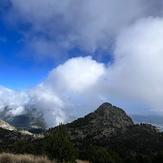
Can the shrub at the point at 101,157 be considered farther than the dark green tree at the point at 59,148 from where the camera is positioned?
Yes

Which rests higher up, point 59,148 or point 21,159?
point 59,148

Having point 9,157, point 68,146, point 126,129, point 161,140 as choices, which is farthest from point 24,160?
point 126,129

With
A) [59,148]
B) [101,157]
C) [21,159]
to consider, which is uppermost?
[101,157]

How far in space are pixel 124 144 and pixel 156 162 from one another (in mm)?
109373

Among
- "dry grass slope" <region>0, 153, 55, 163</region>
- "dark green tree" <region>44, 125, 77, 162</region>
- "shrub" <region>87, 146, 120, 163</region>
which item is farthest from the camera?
"shrub" <region>87, 146, 120, 163</region>

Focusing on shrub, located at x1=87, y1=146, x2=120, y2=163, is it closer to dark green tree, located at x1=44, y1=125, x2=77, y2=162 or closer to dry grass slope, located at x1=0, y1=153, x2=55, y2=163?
dark green tree, located at x1=44, y1=125, x2=77, y2=162

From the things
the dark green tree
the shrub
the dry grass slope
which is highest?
the shrub

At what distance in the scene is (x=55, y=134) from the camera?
87.5 ft

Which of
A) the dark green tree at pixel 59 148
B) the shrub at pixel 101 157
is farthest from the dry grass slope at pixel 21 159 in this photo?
the shrub at pixel 101 157

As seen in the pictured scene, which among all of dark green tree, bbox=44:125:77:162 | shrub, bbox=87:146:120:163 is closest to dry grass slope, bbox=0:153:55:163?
dark green tree, bbox=44:125:77:162

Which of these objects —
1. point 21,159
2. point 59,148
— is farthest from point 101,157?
point 21,159

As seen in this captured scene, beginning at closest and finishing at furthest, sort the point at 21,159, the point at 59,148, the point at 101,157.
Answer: the point at 21,159, the point at 59,148, the point at 101,157

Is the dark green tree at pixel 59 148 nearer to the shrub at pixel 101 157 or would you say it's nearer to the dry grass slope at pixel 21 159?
the dry grass slope at pixel 21 159

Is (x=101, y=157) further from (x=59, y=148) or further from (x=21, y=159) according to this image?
(x=21, y=159)
